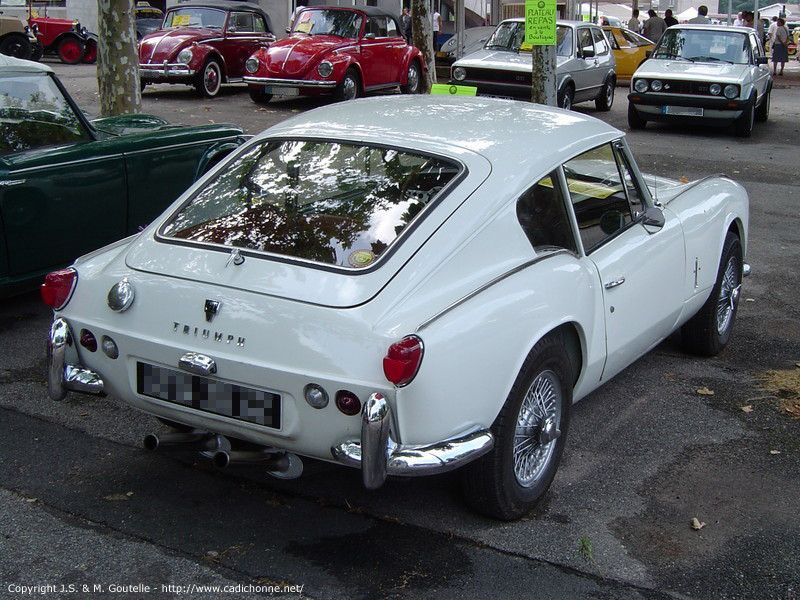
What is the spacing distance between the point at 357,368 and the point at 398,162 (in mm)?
1099

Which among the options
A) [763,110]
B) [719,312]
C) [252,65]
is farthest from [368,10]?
[719,312]

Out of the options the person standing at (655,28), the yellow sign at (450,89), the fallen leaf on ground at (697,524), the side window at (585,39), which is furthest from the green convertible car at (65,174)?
the person standing at (655,28)

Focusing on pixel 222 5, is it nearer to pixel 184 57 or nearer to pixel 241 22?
pixel 241 22

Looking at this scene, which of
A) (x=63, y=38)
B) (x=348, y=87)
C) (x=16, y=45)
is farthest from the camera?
(x=63, y=38)

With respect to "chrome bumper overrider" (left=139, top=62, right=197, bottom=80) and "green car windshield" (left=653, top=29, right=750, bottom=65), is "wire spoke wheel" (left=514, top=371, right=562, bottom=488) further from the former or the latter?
"chrome bumper overrider" (left=139, top=62, right=197, bottom=80)

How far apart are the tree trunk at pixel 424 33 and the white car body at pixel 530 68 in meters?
1.97

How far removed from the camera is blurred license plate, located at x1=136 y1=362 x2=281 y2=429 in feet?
11.2

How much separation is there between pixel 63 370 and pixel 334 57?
536 inches

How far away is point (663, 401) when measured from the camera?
519 centimetres

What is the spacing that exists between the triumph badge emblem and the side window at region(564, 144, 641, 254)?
1662 mm

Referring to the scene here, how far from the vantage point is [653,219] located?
4715 millimetres

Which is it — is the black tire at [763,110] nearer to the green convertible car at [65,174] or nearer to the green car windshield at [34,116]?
the green convertible car at [65,174]

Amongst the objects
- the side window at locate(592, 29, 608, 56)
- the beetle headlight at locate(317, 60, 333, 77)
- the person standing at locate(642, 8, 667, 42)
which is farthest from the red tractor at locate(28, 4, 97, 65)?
the person standing at locate(642, 8, 667, 42)

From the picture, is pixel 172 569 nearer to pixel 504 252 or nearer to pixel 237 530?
pixel 237 530
